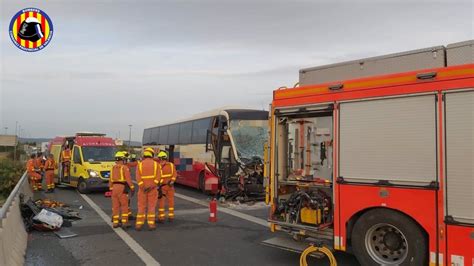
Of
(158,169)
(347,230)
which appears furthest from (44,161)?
(347,230)

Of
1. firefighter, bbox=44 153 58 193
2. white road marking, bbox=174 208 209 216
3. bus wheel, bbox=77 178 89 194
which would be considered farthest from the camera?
firefighter, bbox=44 153 58 193

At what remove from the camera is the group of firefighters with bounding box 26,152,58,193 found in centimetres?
1612

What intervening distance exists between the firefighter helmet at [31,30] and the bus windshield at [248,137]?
261 inches

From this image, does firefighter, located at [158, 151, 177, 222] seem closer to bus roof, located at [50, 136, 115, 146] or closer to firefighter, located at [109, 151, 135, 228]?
firefighter, located at [109, 151, 135, 228]

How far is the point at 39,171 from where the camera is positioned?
16.3 m

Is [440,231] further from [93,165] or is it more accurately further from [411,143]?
[93,165]

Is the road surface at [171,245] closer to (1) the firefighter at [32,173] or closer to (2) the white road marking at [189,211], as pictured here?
(2) the white road marking at [189,211]

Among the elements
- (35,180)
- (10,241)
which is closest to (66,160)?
(35,180)

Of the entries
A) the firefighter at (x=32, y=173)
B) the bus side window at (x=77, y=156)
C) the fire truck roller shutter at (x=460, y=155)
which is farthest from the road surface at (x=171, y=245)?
the firefighter at (x=32, y=173)

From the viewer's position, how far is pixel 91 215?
11.1m

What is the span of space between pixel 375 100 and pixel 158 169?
17.6 ft

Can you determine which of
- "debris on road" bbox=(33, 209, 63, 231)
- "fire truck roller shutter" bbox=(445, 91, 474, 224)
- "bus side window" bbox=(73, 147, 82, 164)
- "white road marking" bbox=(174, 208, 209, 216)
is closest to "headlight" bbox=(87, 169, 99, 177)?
"bus side window" bbox=(73, 147, 82, 164)

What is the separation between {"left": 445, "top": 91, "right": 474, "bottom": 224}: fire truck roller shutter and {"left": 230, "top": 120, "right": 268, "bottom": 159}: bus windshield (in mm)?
9487

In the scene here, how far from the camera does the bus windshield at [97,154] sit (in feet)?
54.6
